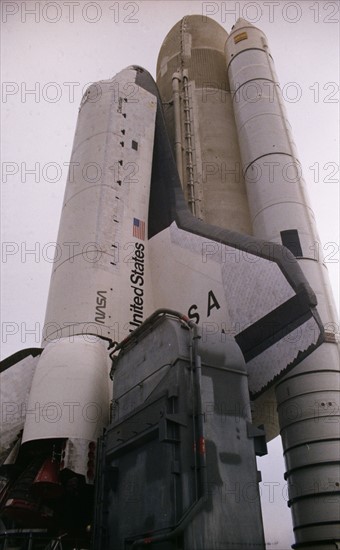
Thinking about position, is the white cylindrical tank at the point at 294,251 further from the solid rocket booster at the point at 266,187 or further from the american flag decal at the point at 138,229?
the american flag decal at the point at 138,229

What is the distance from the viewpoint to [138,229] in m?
9.94

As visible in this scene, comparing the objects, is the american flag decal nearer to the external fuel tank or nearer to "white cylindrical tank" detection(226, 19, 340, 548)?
the external fuel tank

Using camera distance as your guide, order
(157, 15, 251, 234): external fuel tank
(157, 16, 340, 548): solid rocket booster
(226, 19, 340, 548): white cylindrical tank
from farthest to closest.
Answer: (157, 15, 251, 234): external fuel tank
(157, 16, 340, 548): solid rocket booster
(226, 19, 340, 548): white cylindrical tank

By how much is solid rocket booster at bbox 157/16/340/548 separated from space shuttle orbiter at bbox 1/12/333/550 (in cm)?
6

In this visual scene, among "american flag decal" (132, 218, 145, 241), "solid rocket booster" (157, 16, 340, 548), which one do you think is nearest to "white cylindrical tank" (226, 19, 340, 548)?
"solid rocket booster" (157, 16, 340, 548)

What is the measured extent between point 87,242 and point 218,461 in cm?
499

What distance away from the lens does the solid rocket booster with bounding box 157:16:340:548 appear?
7.71m

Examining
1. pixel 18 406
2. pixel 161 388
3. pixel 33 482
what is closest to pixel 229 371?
pixel 161 388

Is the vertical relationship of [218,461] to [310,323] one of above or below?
below

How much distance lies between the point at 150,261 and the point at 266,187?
9.95 ft

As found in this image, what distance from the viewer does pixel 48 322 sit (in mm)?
8594

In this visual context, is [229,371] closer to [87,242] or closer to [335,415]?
[335,415]

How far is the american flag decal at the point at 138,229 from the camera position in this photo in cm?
984

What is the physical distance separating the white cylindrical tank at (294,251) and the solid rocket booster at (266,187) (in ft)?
0.05
